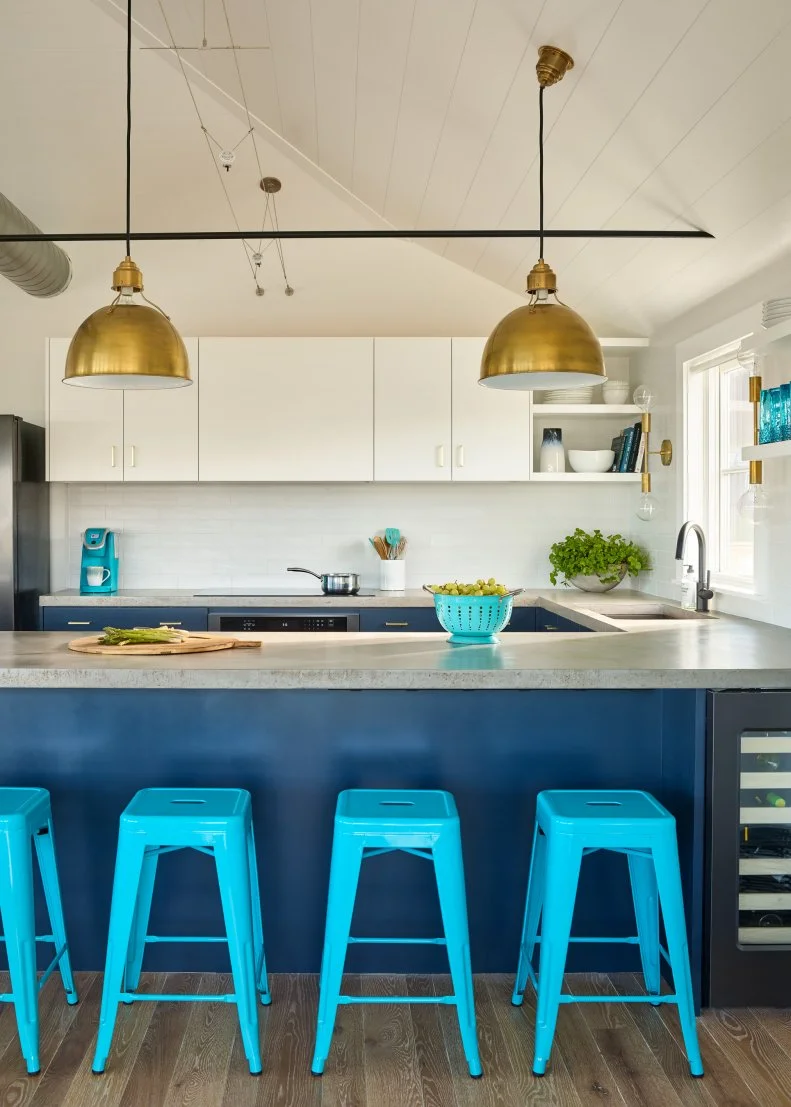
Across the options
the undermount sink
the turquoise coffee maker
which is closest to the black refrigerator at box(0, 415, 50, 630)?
the turquoise coffee maker

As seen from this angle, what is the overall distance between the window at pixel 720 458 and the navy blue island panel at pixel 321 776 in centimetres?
178

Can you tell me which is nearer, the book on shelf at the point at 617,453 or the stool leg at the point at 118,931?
the stool leg at the point at 118,931

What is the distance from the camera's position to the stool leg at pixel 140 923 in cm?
246

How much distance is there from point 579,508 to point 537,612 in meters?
0.91

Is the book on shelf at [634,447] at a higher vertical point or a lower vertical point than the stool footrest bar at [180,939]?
higher

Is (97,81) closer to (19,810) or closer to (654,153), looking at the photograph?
(654,153)

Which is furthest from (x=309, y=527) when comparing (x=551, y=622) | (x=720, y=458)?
(x=720, y=458)

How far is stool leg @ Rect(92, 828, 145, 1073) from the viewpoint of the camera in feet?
7.21

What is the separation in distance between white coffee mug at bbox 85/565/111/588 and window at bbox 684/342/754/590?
312 centimetres

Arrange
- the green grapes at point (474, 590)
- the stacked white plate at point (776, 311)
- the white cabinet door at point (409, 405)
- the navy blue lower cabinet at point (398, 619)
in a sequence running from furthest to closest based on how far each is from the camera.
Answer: the white cabinet door at point (409, 405) < the navy blue lower cabinet at point (398, 619) < the stacked white plate at point (776, 311) < the green grapes at point (474, 590)

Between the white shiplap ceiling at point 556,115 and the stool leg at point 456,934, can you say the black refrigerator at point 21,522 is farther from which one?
the stool leg at point 456,934

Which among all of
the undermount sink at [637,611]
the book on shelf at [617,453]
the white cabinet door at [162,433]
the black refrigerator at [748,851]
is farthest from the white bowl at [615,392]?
the black refrigerator at [748,851]

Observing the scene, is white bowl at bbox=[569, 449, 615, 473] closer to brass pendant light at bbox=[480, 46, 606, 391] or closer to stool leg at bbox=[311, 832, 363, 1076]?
brass pendant light at bbox=[480, 46, 606, 391]

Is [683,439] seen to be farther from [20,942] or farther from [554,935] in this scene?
[20,942]
